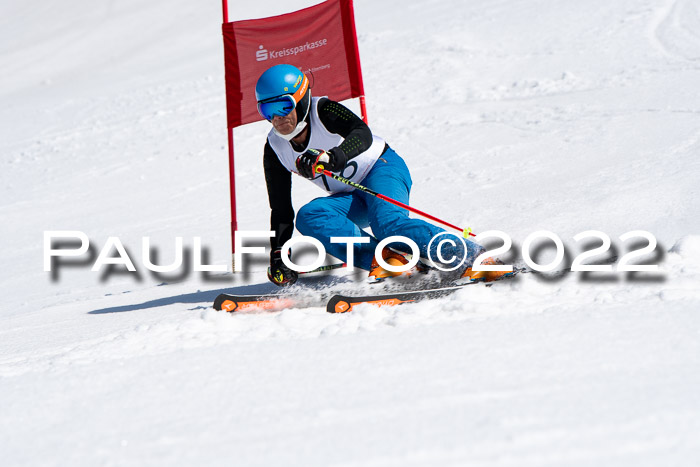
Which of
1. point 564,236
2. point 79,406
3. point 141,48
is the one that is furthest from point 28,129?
point 79,406

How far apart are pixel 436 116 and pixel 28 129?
7.94m

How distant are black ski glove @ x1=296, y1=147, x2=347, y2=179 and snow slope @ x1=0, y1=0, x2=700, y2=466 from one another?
0.75 m

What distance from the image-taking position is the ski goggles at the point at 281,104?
3889 millimetres

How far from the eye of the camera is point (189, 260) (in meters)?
6.68

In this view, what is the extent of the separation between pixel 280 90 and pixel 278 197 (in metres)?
0.80

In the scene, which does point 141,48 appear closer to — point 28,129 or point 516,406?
point 28,129

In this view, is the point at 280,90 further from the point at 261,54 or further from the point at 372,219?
the point at 261,54

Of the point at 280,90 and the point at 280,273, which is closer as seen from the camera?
the point at 280,90

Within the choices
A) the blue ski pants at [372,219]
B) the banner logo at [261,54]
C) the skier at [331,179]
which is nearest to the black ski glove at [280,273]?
the skier at [331,179]

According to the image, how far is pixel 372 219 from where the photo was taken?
4043 mm

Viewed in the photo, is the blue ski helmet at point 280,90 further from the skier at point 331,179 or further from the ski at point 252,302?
the ski at point 252,302

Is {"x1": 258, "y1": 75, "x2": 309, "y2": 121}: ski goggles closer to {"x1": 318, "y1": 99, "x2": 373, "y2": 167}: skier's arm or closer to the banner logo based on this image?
{"x1": 318, "y1": 99, "x2": 373, "y2": 167}: skier's arm

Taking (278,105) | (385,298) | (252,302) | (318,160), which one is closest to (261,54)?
(278,105)

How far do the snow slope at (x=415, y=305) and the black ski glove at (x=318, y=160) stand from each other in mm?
751
